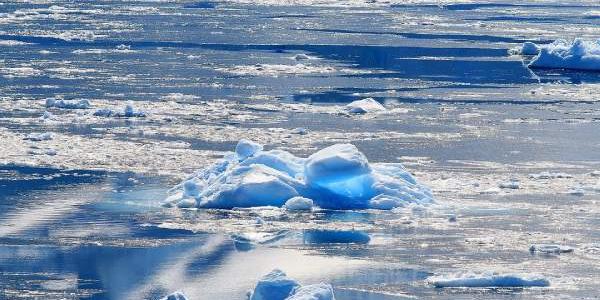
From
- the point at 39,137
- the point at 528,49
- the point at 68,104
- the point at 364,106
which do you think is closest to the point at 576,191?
the point at 364,106

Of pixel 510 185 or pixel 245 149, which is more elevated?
pixel 245 149

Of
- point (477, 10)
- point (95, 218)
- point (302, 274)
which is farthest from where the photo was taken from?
point (477, 10)

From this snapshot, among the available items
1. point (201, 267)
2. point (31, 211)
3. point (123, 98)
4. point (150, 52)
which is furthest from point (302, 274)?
point (150, 52)

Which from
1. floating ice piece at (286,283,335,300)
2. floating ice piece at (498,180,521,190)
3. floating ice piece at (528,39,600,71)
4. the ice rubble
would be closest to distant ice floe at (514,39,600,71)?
floating ice piece at (528,39,600,71)

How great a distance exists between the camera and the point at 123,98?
19.1 m

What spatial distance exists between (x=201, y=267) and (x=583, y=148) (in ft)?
21.9

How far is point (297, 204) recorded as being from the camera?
40.0 feet

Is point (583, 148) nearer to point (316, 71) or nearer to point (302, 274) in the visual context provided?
point (302, 274)

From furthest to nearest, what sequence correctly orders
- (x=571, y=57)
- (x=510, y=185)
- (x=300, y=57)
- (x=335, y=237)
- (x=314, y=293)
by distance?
(x=300, y=57) → (x=571, y=57) → (x=510, y=185) → (x=335, y=237) → (x=314, y=293)

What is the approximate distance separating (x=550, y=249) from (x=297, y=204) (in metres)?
2.57

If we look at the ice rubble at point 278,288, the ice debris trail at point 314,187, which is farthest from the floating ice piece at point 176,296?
the ice debris trail at point 314,187

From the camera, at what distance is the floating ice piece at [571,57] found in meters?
23.5

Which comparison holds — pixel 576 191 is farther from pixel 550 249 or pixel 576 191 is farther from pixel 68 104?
pixel 68 104

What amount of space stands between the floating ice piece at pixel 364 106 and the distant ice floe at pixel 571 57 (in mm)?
6258
